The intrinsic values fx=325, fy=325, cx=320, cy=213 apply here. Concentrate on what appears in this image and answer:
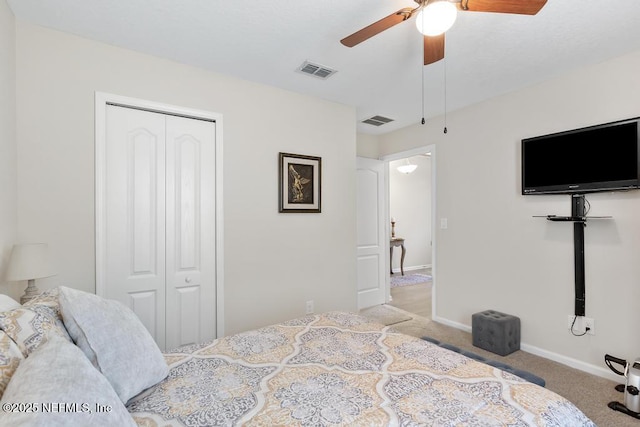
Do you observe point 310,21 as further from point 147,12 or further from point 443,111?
point 443,111

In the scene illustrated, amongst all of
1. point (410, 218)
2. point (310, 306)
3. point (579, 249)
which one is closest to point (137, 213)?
point (310, 306)

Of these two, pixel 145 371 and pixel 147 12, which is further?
pixel 147 12

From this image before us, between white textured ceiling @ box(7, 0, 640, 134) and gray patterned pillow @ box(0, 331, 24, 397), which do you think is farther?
white textured ceiling @ box(7, 0, 640, 134)

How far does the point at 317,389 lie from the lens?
4.09 ft

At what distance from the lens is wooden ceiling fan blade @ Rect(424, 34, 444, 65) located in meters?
1.86

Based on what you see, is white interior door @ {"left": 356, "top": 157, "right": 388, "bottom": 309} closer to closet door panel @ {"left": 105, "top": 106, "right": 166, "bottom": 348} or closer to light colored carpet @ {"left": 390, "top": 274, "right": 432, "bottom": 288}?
light colored carpet @ {"left": 390, "top": 274, "right": 432, "bottom": 288}

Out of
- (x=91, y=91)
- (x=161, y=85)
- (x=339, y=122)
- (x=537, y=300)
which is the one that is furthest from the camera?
(x=339, y=122)

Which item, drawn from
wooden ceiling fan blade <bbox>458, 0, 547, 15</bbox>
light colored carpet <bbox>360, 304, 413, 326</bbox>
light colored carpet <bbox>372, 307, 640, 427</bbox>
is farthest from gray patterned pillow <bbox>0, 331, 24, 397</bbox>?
light colored carpet <bbox>360, 304, 413, 326</bbox>

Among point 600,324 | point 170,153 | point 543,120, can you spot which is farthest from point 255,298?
point 543,120

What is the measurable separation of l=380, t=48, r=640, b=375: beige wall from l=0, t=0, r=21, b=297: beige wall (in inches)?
153

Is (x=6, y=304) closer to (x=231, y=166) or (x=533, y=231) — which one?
(x=231, y=166)

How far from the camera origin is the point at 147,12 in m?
2.03

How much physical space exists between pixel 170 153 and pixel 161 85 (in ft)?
1.78

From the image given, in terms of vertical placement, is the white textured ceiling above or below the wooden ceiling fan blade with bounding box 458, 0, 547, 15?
above
